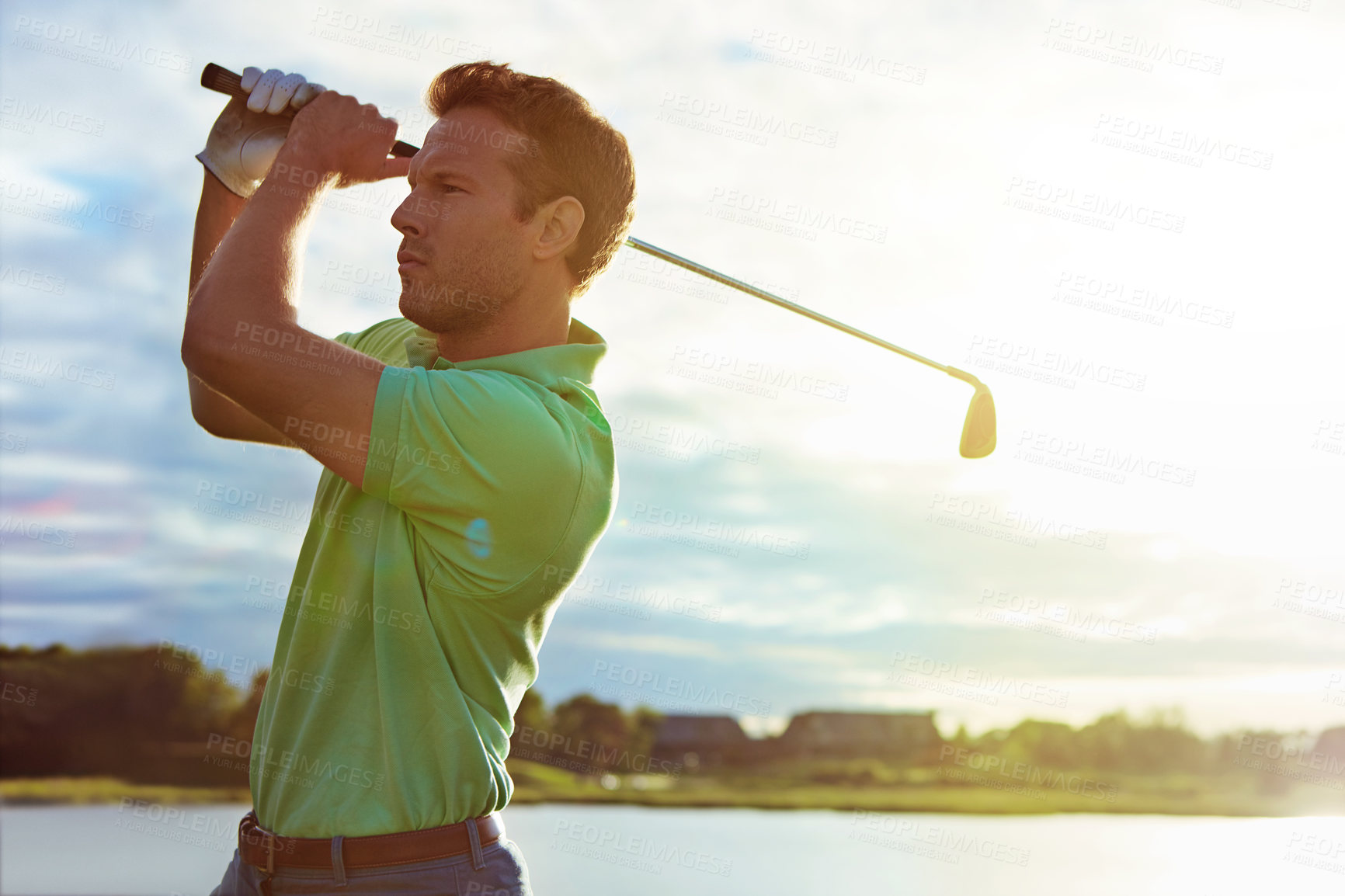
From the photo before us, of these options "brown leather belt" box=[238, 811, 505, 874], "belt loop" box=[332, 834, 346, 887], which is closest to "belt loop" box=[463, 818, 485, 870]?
"brown leather belt" box=[238, 811, 505, 874]

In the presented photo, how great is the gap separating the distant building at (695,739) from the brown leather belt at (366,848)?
45296 millimetres

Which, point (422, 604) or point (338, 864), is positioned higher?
point (422, 604)

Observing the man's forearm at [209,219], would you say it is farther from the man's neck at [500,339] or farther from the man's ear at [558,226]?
the man's ear at [558,226]

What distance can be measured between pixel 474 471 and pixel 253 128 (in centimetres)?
99

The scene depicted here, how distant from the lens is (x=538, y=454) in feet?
5.95

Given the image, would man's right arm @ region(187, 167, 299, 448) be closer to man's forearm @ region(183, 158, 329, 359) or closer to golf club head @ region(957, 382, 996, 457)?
man's forearm @ region(183, 158, 329, 359)

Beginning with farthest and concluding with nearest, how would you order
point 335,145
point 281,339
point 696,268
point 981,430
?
1. point 981,430
2. point 696,268
3. point 335,145
4. point 281,339

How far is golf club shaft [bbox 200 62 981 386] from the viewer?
221 centimetres

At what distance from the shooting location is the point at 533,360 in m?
2.05

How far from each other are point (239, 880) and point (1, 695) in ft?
11.4

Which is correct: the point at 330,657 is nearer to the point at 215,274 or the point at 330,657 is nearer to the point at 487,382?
the point at 487,382

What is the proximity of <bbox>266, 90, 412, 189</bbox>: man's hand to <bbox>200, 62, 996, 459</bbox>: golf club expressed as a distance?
0.15 m

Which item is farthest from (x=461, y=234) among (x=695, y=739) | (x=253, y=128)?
(x=695, y=739)

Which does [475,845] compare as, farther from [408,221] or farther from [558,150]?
[558,150]
